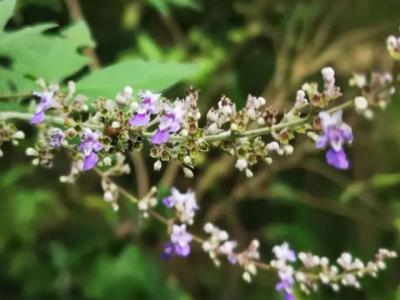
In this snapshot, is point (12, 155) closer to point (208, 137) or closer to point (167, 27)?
point (167, 27)

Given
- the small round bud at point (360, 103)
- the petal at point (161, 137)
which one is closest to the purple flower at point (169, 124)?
the petal at point (161, 137)

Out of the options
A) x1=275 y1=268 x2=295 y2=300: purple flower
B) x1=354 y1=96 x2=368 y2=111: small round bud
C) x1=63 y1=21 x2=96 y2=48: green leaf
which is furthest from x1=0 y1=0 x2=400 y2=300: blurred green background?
x1=354 y1=96 x2=368 y2=111: small round bud

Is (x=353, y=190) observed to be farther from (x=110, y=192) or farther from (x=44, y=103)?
(x=44, y=103)

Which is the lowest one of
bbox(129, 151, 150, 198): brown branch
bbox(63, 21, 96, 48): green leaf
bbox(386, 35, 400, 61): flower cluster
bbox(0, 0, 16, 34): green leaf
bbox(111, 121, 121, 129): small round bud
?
bbox(111, 121, 121, 129): small round bud

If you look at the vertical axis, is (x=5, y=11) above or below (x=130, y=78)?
below

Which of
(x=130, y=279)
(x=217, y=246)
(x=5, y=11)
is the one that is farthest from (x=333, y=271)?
(x=130, y=279)

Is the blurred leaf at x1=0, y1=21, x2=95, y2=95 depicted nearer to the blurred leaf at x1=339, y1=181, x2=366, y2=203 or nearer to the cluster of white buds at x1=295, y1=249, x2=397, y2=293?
the cluster of white buds at x1=295, y1=249, x2=397, y2=293
